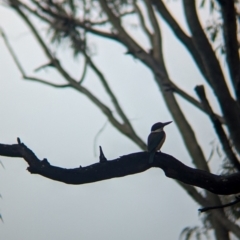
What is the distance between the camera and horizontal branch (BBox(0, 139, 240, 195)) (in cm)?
299

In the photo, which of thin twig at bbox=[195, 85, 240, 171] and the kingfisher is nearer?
thin twig at bbox=[195, 85, 240, 171]

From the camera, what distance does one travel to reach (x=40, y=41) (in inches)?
288

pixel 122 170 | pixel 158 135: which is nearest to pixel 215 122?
pixel 122 170

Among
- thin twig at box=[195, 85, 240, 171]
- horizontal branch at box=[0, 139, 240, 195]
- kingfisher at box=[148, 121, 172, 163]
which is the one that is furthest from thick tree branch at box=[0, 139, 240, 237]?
kingfisher at box=[148, 121, 172, 163]

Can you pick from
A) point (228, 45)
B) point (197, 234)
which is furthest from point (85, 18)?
point (228, 45)

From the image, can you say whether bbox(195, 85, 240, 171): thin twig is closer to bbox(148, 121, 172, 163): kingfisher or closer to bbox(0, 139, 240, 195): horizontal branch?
bbox(0, 139, 240, 195): horizontal branch

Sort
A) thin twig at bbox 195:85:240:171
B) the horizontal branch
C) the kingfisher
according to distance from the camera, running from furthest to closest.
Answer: the kingfisher < thin twig at bbox 195:85:240:171 < the horizontal branch

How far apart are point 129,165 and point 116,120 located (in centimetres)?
372

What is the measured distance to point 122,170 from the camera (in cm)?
307

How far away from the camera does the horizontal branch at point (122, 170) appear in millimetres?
2994

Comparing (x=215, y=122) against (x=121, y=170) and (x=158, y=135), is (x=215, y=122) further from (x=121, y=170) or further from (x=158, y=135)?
(x=158, y=135)

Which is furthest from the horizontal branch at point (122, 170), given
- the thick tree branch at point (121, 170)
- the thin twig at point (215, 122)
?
the thin twig at point (215, 122)

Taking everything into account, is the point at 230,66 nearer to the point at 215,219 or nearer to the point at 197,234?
the point at 215,219

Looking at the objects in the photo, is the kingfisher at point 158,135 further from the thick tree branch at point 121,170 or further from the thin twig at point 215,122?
the thick tree branch at point 121,170
